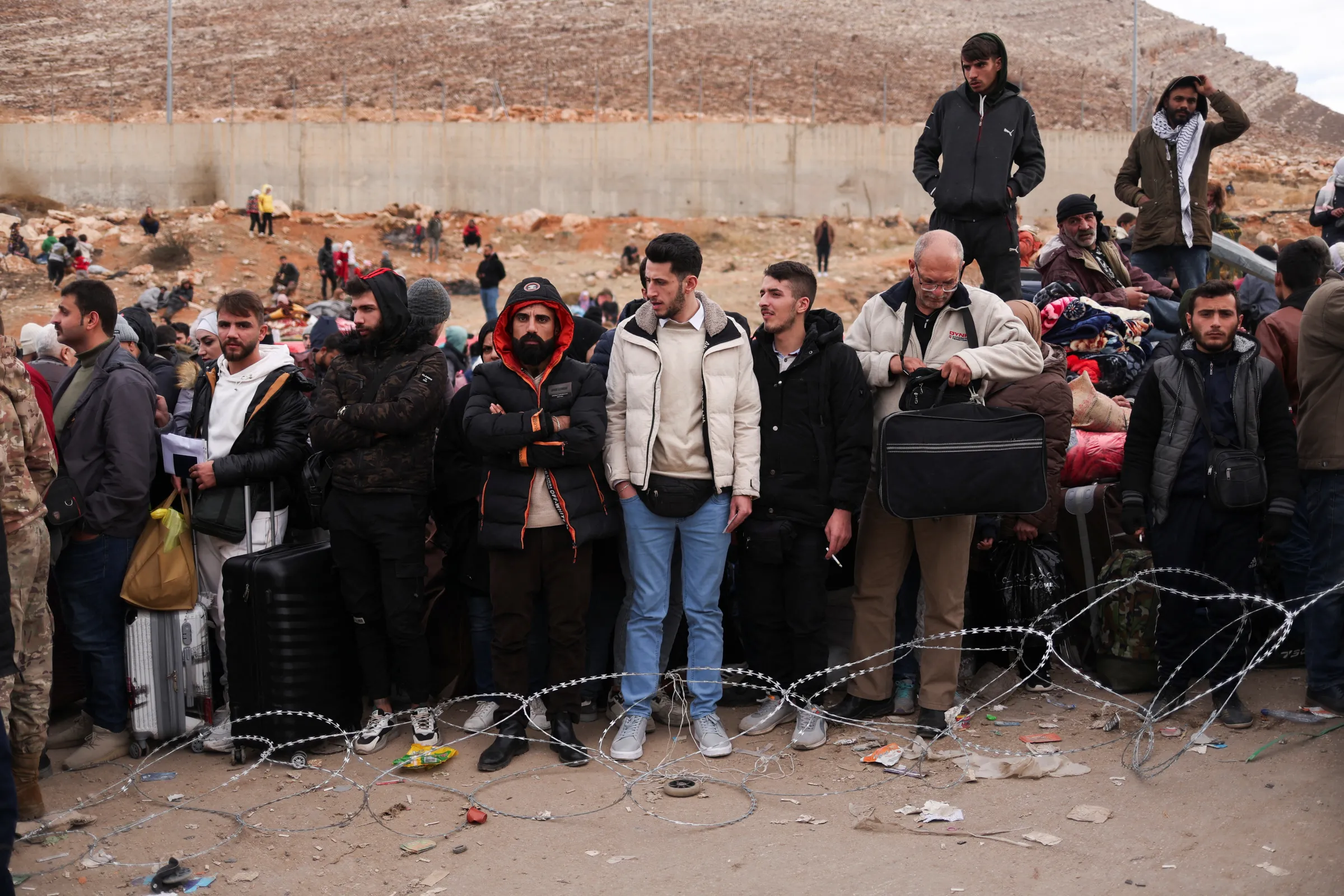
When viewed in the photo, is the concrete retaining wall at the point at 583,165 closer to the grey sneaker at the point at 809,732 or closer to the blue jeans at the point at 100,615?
the blue jeans at the point at 100,615

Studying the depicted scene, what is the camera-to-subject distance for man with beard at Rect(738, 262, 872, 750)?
5488mm

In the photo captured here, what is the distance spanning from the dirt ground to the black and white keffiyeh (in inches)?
158

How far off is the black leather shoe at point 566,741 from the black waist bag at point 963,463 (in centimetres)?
178

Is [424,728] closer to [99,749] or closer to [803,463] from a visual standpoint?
[99,749]

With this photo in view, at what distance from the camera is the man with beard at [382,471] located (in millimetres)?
5500

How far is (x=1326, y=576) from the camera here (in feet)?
A: 17.6

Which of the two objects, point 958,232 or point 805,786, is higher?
point 958,232

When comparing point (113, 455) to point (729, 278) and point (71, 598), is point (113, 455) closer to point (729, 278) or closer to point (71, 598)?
point (71, 598)

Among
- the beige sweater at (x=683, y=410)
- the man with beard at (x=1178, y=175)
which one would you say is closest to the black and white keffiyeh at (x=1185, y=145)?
the man with beard at (x=1178, y=175)

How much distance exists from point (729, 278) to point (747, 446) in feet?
97.5

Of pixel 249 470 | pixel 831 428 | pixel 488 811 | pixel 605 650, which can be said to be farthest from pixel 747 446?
pixel 249 470

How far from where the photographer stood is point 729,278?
114ft

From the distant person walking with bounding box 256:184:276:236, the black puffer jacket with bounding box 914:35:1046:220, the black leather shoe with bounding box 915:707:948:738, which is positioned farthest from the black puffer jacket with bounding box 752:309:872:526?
the distant person walking with bounding box 256:184:276:236

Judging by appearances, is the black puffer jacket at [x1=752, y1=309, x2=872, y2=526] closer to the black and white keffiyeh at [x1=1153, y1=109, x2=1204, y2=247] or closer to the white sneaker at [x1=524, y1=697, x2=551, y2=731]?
the white sneaker at [x1=524, y1=697, x2=551, y2=731]
